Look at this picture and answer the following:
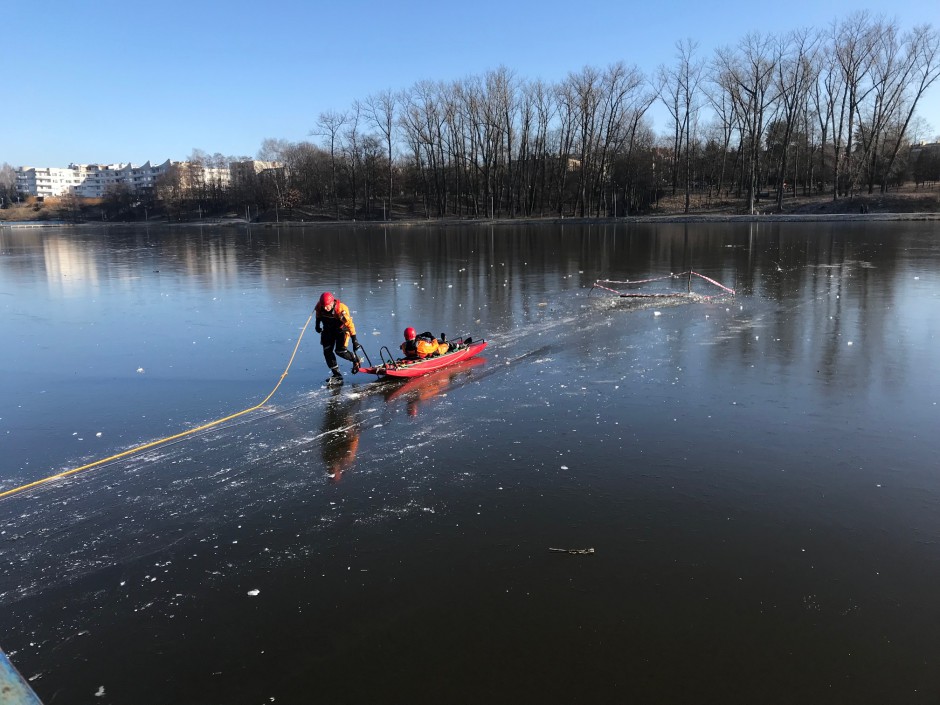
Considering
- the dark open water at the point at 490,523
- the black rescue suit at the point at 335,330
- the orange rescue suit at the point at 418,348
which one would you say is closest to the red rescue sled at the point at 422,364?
the orange rescue suit at the point at 418,348

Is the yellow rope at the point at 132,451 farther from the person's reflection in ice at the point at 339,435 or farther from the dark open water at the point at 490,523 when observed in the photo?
the person's reflection in ice at the point at 339,435

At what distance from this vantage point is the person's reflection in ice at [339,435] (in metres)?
6.85

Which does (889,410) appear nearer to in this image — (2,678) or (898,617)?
(898,617)

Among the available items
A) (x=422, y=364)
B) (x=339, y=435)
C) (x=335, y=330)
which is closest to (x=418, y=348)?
(x=422, y=364)

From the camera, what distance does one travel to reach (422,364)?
10.0 meters

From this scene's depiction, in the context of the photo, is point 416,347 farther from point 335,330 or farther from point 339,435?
point 339,435

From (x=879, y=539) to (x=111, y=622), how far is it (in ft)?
19.0

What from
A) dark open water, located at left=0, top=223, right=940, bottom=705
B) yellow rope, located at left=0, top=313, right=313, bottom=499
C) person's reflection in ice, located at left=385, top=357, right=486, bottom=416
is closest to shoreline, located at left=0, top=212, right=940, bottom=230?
dark open water, located at left=0, top=223, right=940, bottom=705

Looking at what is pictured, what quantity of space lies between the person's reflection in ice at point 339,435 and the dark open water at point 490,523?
0.04 metres

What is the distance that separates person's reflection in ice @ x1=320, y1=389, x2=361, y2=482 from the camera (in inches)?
270

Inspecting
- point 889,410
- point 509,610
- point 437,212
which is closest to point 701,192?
point 437,212

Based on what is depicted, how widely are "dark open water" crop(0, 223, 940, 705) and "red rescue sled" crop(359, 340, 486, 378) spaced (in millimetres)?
285

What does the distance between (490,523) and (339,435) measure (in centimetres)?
284

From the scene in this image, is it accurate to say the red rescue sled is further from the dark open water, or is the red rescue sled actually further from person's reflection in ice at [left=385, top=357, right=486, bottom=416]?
the dark open water
